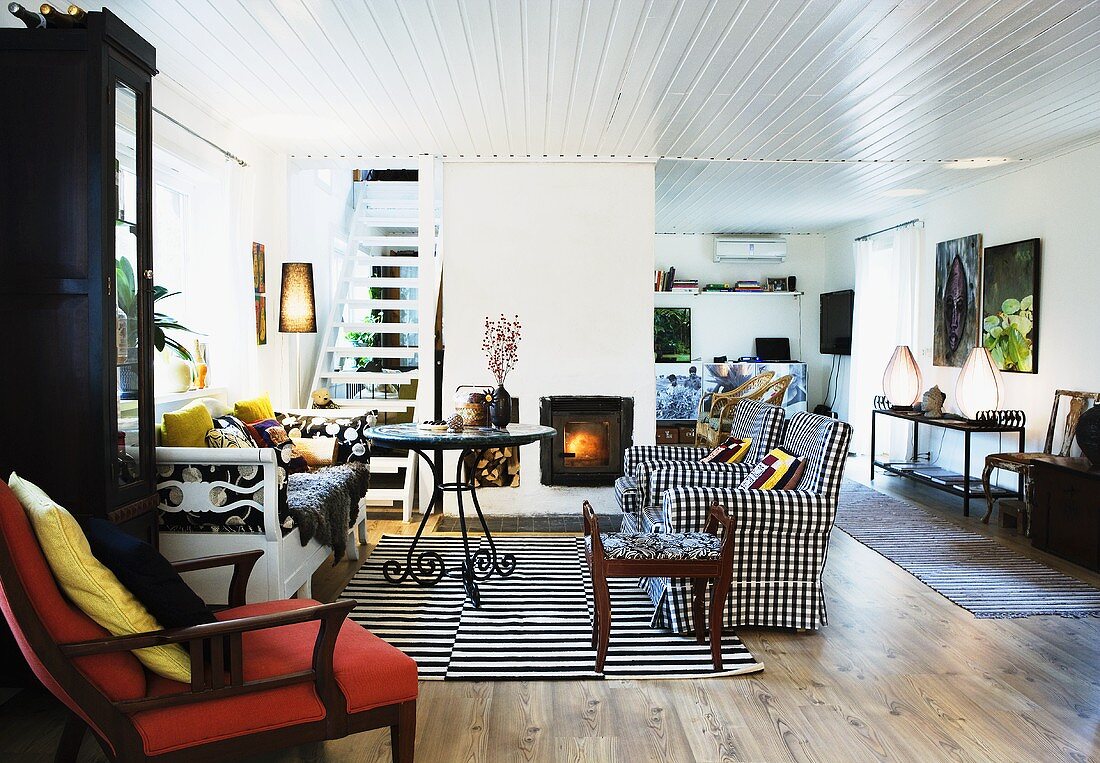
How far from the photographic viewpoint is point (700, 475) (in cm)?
432

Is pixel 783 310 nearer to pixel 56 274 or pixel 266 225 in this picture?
pixel 266 225

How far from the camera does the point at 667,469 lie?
14.1 ft

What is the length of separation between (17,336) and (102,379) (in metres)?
0.31

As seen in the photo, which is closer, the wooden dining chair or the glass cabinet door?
the glass cabinet door

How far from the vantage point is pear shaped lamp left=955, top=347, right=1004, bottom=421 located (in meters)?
6.33

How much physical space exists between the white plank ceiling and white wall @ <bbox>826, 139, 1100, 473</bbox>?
0.73 feet

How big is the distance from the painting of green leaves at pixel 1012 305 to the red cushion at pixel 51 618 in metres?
6.24

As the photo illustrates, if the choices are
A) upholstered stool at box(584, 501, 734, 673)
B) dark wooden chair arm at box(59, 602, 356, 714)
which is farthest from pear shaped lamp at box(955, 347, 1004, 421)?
dark wooden chair arm at box(59, 602, 356, 714)

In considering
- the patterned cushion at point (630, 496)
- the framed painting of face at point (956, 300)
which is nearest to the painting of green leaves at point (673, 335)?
the framed painting of face at point (956, 300)

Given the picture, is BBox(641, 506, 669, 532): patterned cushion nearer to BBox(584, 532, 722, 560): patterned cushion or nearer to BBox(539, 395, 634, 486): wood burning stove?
BBox(584, 532, 722, 560): patterned cushion

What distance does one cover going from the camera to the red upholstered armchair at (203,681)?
1.96 m

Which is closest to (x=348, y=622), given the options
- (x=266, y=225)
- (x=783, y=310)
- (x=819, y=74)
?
(x=819, y=74)

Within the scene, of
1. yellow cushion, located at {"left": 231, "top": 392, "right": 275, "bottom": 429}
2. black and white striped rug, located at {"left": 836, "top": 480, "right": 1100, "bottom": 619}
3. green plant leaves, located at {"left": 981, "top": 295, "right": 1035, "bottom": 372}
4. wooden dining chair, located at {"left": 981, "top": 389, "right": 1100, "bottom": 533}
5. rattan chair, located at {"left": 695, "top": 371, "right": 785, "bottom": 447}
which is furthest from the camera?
rattan chair, located at {"left": 695, "top": 371, "right": 785, "bottom": 447}

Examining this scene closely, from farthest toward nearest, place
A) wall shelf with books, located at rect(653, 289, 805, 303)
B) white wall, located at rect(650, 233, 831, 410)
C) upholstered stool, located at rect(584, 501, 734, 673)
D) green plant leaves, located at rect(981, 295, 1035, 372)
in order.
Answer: white wall, located at rect(650, 233, 831, 410)
wall shelf with books, located at rect(653, 289, 805, 303)
green plant leaves, located at rect(981, 295, 1035, 372)
upholstered stool, located at rect(584, 501, 734, 673)
